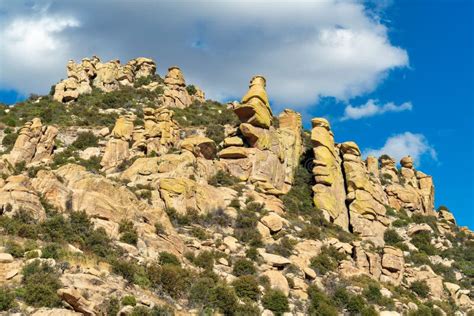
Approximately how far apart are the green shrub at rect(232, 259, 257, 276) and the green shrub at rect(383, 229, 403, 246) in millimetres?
23139

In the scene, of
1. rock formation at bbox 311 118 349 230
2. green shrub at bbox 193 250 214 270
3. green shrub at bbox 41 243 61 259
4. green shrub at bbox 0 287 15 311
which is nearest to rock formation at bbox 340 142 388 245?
rock formation at bbox 311 118 349 230

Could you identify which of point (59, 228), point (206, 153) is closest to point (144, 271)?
point (59, 228)

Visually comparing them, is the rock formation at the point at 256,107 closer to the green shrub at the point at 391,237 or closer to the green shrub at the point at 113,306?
the green shrub at the point at 391,237

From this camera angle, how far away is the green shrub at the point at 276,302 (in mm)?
31430

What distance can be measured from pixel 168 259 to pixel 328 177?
2897 cm

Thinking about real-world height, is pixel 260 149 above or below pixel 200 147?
above

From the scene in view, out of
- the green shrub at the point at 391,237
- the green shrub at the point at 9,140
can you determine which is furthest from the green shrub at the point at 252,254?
the green shrub at the point at 9,140

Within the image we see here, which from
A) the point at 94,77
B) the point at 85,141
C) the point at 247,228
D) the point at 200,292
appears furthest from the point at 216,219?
the point at 94,77

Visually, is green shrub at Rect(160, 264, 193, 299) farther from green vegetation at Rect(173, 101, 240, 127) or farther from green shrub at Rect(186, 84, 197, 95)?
green shrub at Rect(186, 84, 197, 95)

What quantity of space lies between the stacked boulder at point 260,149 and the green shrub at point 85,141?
14.1 metres

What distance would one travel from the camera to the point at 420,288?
45312mm

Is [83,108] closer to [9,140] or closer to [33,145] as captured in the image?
[9,140]

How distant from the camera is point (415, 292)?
45.3 meters

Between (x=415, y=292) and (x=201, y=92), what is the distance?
2173 inches
